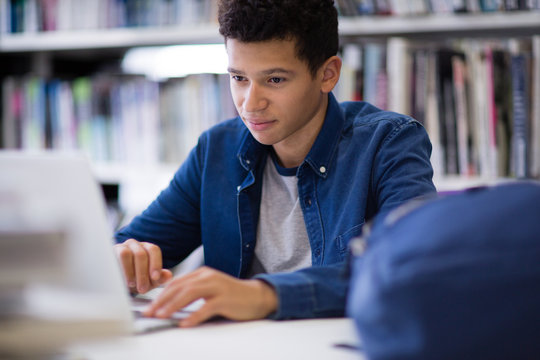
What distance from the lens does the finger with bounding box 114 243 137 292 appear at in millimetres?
872

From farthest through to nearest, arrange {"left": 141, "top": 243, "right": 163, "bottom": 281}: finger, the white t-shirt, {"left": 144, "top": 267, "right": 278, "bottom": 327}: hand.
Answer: the white t-shirt
{"left": 141, "top": 243, "right": 163, "bottom": 281}: finger
{"left": 144, "top": 267, "right": 278, "bottom": 327}: hand

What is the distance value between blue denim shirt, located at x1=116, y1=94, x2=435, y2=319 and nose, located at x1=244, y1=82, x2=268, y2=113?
0.48 feet

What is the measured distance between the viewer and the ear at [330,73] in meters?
1.15

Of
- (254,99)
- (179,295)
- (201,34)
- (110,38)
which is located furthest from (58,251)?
(110,38)

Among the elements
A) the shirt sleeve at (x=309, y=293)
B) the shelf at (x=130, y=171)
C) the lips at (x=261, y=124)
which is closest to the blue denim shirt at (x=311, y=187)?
the lips at (x=261, y=124)

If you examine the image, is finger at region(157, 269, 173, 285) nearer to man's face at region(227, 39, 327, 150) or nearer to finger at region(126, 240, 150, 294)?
finger at region(126, 240, 150, 294)

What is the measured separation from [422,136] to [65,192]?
760 mm

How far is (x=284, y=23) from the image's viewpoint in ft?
3.38

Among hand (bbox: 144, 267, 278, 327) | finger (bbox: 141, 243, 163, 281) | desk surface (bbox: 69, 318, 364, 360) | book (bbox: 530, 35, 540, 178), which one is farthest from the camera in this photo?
book (bbox: 530, 35, 540, 178)

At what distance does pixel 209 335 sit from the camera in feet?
2.16

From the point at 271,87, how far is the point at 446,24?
0.70 metres

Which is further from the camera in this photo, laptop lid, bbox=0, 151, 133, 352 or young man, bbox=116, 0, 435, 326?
young man, bbox=116, 0, 435, 326

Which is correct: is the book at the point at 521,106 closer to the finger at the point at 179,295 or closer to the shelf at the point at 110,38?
the shelf at the point at 110,38

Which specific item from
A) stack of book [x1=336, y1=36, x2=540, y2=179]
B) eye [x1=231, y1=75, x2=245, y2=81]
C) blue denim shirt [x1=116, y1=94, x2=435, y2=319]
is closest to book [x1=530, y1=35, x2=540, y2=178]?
stack of book [x1=336, y1=36, x2=540, y2=179]
